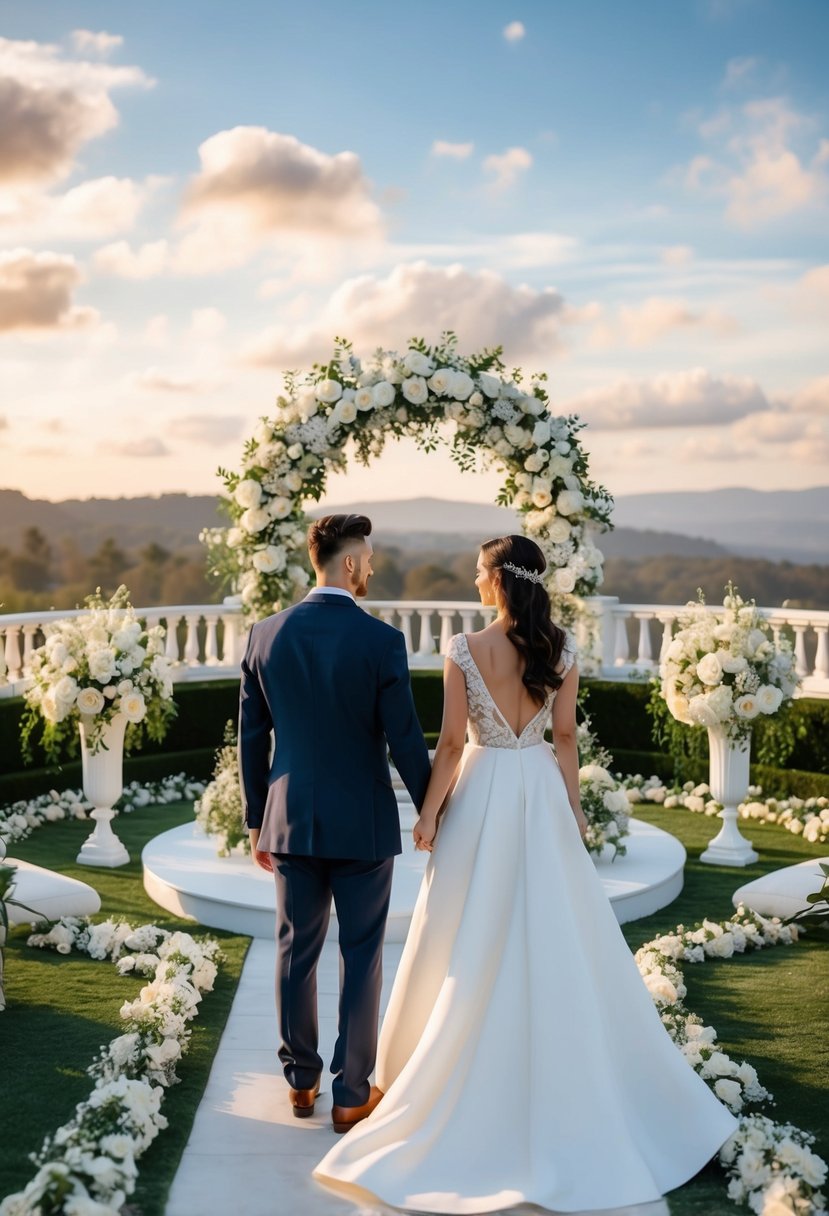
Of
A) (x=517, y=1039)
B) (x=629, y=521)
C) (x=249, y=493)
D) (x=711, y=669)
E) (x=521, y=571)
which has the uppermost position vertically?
(x=629, y=521)

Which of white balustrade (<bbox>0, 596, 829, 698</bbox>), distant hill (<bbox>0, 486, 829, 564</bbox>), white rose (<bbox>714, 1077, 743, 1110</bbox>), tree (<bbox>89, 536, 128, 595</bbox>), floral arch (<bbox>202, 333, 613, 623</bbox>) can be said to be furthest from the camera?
distant hill (<bbox>0, 486, 829, 564</bbox>)

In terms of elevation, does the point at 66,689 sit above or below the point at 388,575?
below

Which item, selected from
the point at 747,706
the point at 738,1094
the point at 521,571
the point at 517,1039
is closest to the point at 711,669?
the point at 747,706

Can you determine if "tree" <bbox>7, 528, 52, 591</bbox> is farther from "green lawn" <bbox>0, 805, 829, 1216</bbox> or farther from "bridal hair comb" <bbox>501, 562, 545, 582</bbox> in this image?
"bridal hair comb" <bbox>501, 562, 545, 582</bbox>

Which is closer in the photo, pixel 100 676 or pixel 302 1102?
pixel 302 1102

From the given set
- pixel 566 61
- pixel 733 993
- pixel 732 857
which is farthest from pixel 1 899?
pixel 566 61

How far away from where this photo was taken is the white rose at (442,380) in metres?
7.54

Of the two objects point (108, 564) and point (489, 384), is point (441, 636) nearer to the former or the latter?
point (489, 384)

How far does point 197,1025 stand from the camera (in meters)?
5.07

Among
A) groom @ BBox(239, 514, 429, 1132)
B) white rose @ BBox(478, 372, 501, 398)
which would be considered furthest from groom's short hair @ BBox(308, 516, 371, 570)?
white rose @ BBox(478, 372, 501, 398)

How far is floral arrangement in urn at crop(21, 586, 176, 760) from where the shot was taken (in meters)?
7.73

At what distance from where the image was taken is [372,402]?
7492mm

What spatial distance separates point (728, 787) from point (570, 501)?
215 cm

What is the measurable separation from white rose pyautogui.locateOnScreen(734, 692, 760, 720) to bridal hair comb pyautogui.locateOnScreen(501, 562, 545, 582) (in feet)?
13.9
